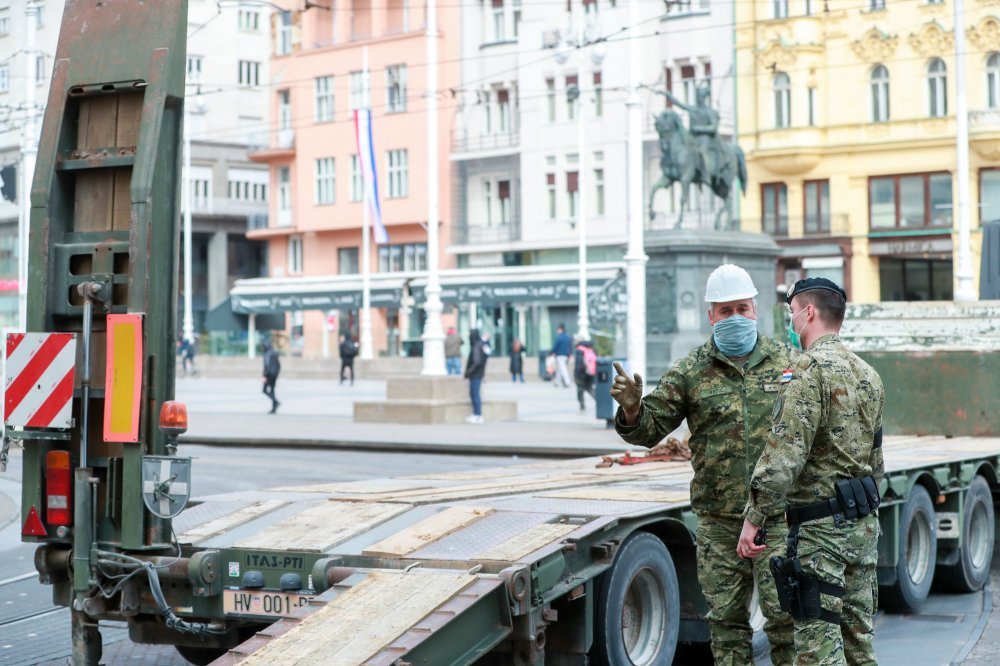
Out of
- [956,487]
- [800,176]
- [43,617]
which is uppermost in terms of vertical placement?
[800,176]

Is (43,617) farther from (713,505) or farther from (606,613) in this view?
(713,505)

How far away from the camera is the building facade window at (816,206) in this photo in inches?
2191

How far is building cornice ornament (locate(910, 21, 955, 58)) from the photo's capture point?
52.3 metres

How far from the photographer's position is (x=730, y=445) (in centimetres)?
629

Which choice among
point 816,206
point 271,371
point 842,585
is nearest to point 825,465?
point 842,585

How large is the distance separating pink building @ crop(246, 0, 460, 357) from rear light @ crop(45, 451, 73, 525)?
171 feet

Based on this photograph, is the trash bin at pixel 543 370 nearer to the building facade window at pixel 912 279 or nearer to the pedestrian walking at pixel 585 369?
the building facade window at pixel 912 279

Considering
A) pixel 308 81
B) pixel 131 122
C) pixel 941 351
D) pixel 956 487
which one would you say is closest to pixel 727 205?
pixel 941 351

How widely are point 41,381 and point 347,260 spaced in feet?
200

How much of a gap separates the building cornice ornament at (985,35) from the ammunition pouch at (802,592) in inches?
1927

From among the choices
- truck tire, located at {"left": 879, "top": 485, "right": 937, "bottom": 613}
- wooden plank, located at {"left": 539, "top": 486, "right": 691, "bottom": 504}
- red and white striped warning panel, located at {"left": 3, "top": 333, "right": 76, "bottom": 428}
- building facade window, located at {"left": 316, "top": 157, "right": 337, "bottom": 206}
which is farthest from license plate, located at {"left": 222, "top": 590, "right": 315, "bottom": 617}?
building facade window, located at {"left": 316, "top": 157, "right": 337, "bottom": 206}

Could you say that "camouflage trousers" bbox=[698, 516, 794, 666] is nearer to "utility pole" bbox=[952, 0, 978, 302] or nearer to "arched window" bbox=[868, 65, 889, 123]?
"utility pole" bbox=[952, 0, 978, 302]

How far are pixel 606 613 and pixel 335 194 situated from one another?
60.9 m

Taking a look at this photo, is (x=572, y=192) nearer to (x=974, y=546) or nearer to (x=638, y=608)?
(x=974, y=546)
